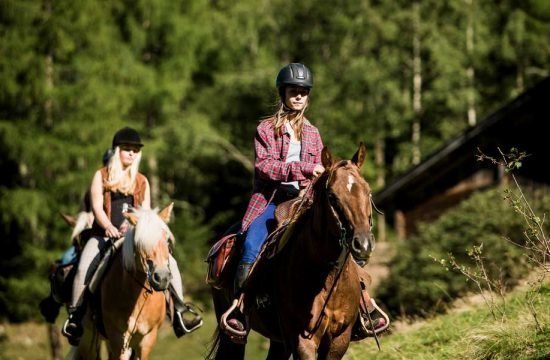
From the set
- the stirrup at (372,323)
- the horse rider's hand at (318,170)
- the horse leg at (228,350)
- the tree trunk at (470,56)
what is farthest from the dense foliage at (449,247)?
the tree trunk at (470,56)

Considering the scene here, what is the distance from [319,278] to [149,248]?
2492 mm

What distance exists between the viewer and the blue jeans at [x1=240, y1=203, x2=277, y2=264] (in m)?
6.73

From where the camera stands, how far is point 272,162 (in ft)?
22.2

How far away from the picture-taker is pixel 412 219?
26641mm

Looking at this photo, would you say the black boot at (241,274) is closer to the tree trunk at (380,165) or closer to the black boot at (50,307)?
the black boot at (50,307)

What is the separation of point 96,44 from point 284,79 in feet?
69.1

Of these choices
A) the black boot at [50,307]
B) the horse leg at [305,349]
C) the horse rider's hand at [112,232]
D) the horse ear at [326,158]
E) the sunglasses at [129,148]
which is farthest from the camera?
the black boot at [50,307]

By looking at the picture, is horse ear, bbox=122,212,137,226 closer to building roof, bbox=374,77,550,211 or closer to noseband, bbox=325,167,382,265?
noseband, bbox=325,167,382,265

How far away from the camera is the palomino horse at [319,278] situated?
5695 millimetres

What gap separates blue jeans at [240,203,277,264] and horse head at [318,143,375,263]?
110 cm

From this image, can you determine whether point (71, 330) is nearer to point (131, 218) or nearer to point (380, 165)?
point (131, 218)

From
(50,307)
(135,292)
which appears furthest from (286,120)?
(50,307)

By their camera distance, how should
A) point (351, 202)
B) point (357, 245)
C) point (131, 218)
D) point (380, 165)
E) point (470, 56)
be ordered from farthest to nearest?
point (380, 165)
point (470, 56)
point (131, 218)
point (351, 202)
point (357, 245)

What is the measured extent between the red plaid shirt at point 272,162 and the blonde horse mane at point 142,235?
4.51 ft
